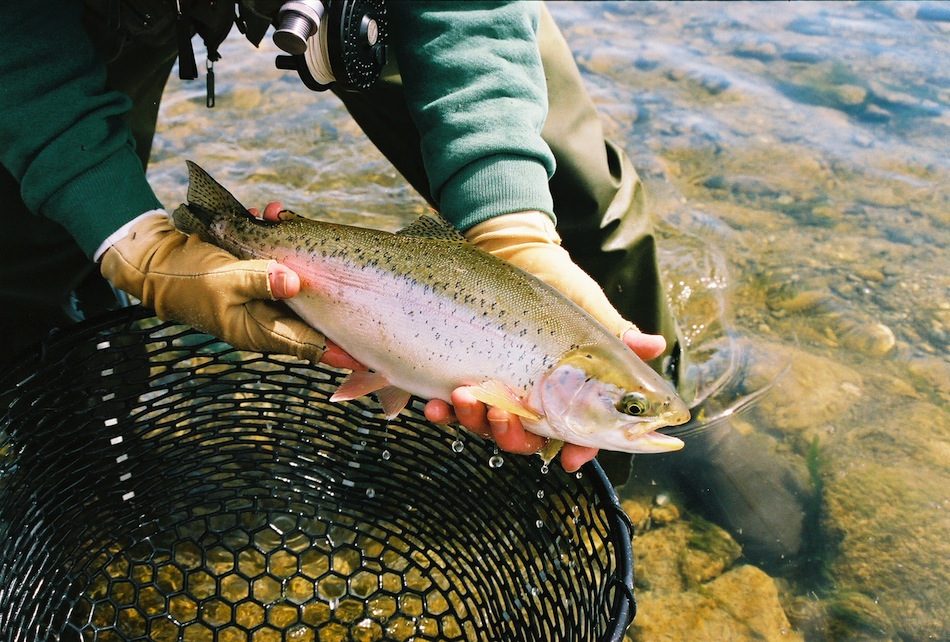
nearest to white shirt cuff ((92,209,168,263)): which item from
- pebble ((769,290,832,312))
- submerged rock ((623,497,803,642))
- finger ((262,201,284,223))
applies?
finger ((262,201,284,223))

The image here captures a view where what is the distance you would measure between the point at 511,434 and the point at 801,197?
11.9 feet

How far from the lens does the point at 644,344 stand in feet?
7.14

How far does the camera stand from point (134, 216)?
242cm

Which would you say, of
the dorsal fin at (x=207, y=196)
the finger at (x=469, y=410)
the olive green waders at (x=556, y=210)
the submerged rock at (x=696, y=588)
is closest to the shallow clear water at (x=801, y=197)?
the submerged rock at (x=696, y=588)

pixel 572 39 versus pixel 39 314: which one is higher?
pixel 39 314

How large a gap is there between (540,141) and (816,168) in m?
3.40

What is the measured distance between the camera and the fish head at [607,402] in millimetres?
1909

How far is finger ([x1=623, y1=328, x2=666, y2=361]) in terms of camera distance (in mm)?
2170

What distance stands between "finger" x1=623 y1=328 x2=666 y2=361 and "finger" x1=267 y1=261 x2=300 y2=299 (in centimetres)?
96

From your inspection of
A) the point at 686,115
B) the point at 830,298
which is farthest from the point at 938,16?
the point at 830,298

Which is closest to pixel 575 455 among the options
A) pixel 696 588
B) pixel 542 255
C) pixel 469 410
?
pixel 469 410

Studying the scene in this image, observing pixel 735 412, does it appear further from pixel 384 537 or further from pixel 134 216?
pixel 134 216

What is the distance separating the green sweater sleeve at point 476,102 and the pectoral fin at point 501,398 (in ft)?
2.16

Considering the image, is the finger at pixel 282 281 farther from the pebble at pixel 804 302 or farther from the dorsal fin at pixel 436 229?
the pebble at pixel 804 302
